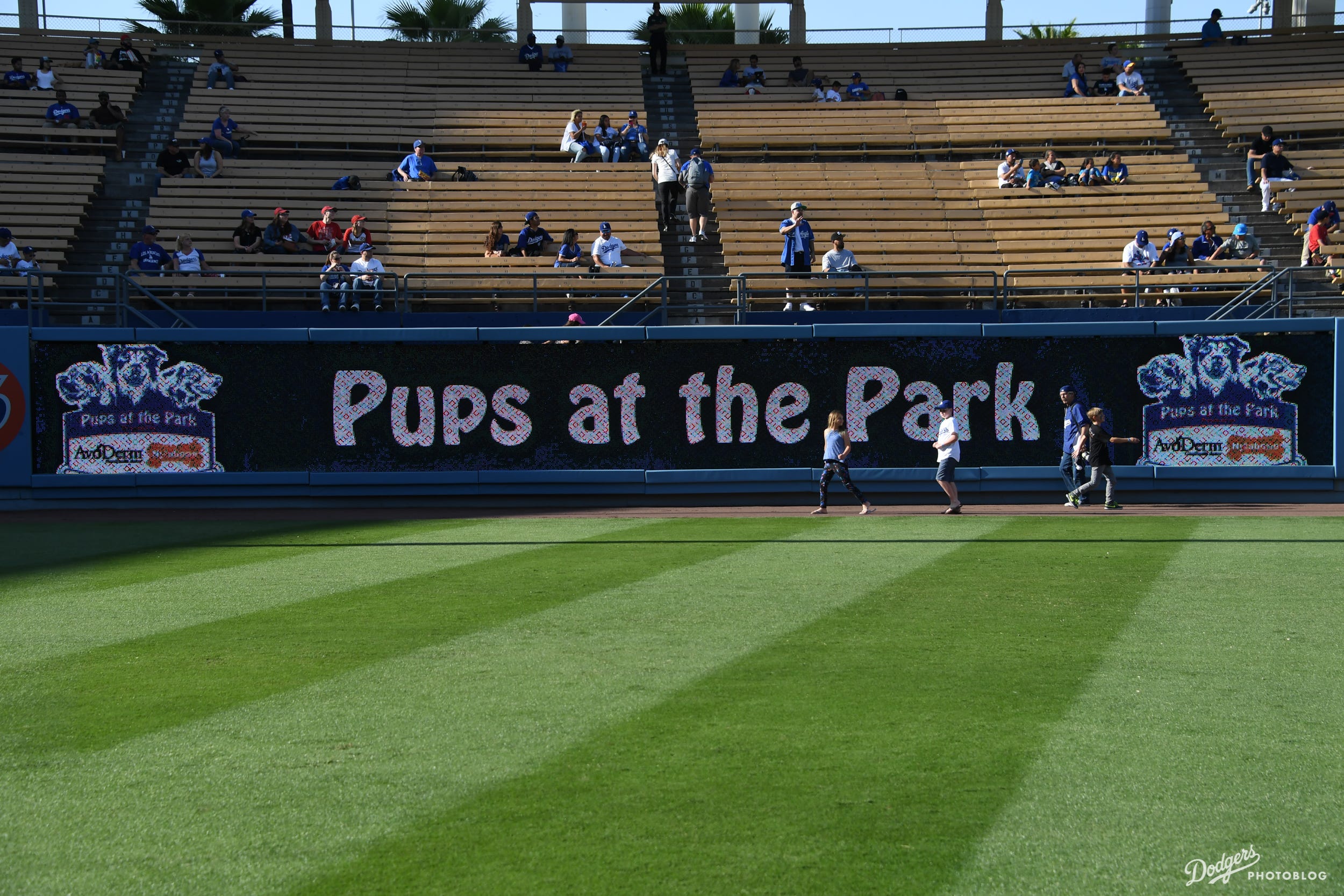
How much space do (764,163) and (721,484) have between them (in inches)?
492

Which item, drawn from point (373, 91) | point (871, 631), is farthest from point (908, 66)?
point (871, 631)

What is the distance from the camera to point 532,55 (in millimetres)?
35094

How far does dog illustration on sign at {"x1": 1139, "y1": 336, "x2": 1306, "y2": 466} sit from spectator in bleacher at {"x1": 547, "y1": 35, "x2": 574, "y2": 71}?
20412mm

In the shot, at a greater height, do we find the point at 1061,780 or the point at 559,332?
the point at 559,332

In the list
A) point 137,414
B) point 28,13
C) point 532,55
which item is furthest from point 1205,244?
point 28,13

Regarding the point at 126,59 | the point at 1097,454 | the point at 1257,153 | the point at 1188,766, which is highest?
the point at 126,59

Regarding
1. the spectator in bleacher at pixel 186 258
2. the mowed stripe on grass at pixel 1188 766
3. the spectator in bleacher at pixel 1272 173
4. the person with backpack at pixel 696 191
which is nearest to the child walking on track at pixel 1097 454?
the mowed stripe on grass at pixel 1188 766

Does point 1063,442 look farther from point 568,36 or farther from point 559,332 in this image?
point 568,36

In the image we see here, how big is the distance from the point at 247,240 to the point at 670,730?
21.5 m

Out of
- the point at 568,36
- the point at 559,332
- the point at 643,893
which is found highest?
the point at 568,36

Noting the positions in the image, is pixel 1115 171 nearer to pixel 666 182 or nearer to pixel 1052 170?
pixel 1052 170

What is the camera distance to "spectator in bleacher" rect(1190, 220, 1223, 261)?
24906 mm

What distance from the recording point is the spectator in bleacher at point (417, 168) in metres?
29.3

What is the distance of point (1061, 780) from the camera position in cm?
571
